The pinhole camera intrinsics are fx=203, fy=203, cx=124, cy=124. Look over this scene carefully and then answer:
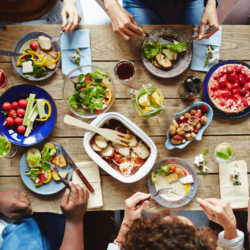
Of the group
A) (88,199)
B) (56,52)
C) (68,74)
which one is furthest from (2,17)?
(88,199)

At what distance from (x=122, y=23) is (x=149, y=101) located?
50 centimetres

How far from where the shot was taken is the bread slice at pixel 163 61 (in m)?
1.27

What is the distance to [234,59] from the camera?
4.33 ft

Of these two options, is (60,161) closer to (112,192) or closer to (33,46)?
(112,192)

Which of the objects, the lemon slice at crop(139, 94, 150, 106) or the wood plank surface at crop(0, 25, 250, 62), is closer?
the lemon slice at crop(139, 94, 150, 106)

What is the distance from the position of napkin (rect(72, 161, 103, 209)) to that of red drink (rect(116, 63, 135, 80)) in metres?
0.59

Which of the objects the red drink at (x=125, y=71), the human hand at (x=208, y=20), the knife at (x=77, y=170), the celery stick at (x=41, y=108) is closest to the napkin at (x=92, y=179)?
the knife at (x=77, y=170)

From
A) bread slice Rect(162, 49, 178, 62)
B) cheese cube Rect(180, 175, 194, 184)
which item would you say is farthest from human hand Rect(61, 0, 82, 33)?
cheese cube Rect(180, 175, 194, 184)

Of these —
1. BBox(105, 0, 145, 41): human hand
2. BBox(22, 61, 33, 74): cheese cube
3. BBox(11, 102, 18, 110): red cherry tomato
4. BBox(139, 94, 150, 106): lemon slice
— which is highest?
BBox(105, 0, 145, 41): human hand

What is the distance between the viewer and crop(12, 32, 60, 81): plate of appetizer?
129cm

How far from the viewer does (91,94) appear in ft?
4.08

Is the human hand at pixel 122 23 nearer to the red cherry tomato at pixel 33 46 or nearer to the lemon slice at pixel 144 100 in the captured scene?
the lemon slice at pixel 144 100

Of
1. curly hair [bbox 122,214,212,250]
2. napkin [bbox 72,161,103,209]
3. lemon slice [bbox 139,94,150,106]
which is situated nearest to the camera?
curly hair [bbox 122,214,212,250]

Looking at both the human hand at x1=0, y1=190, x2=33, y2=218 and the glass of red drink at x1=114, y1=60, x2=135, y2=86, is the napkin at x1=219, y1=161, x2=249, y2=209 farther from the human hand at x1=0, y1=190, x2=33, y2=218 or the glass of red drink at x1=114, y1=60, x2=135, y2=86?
the human hand at x1=0, y1=190, x2=33, y2=218
